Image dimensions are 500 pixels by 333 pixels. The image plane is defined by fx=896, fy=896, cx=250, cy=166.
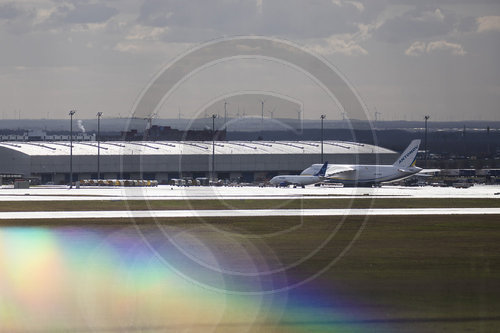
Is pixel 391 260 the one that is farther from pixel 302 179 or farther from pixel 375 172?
pixel 375 172

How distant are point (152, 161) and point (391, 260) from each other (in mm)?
135851

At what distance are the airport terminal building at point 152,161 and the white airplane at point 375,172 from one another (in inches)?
1011

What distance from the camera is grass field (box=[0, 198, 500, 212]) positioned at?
88.9 m

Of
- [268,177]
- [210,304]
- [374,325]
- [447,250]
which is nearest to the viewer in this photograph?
[374,325]

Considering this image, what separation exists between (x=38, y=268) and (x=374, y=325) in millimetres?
17502

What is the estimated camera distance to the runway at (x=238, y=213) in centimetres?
7481

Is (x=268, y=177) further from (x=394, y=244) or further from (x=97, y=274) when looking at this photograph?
(x=97, y=274)

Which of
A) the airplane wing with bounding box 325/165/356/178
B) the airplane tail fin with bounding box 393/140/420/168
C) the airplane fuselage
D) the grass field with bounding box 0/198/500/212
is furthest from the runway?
the airplane tail fin with bounding box 393/140/420/168

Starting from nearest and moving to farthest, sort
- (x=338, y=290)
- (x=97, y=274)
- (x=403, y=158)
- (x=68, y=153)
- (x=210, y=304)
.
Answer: (x=210, y=304), (x=338, y=290), (x=97, y=274), (x=403, y=158), (x=68, y=153)

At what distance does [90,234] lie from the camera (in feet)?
188

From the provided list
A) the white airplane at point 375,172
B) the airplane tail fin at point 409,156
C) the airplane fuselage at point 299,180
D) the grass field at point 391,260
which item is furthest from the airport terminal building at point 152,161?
the grass field at point 391,260

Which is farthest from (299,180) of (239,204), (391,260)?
(391,260)

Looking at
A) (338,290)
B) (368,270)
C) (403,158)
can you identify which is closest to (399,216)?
(368,270)

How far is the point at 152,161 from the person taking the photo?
586 feet
